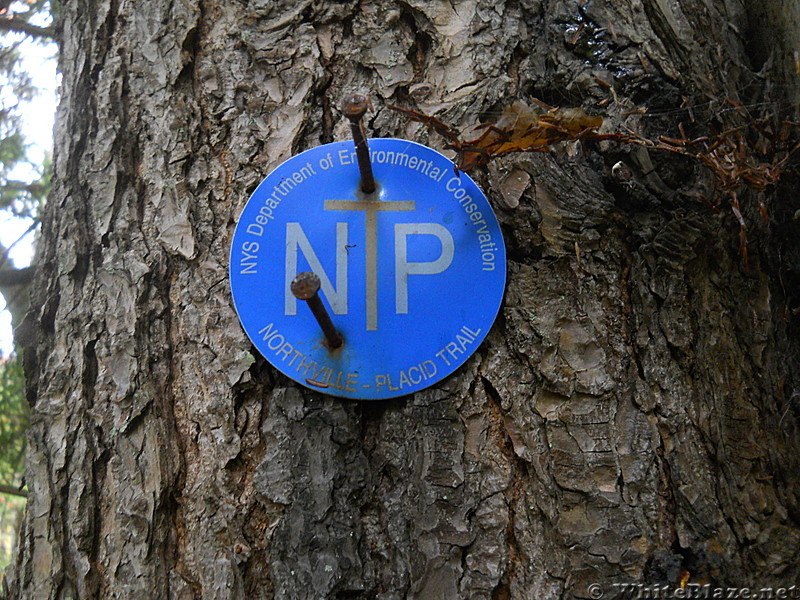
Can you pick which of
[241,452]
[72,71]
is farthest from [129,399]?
[72,71]

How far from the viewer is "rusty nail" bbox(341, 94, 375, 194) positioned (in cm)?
104

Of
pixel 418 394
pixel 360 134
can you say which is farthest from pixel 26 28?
pixel 418 394

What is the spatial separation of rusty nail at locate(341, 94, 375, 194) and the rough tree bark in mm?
113

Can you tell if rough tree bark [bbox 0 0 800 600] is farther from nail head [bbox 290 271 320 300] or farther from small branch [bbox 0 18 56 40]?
small branch [bbox 0 18 56 40]

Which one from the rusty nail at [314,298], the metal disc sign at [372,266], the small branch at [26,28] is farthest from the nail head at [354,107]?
the small branch at [26,28]

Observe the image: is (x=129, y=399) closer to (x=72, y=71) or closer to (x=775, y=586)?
(x=72, y=71)

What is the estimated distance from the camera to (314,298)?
3.29 ft

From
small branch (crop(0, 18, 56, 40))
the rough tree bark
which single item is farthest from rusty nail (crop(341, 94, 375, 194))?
small branch (crop(0, 18, 56, 40))

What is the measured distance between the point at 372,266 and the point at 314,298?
0.56 ft

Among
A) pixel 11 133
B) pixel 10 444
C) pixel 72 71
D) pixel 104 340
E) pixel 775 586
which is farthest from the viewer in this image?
pixel 11 133

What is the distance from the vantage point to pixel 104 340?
1161 millimetres

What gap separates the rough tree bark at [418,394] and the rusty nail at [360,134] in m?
0.11

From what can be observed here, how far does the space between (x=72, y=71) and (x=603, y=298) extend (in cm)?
115

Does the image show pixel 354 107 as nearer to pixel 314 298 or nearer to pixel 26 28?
pixel 314 298
